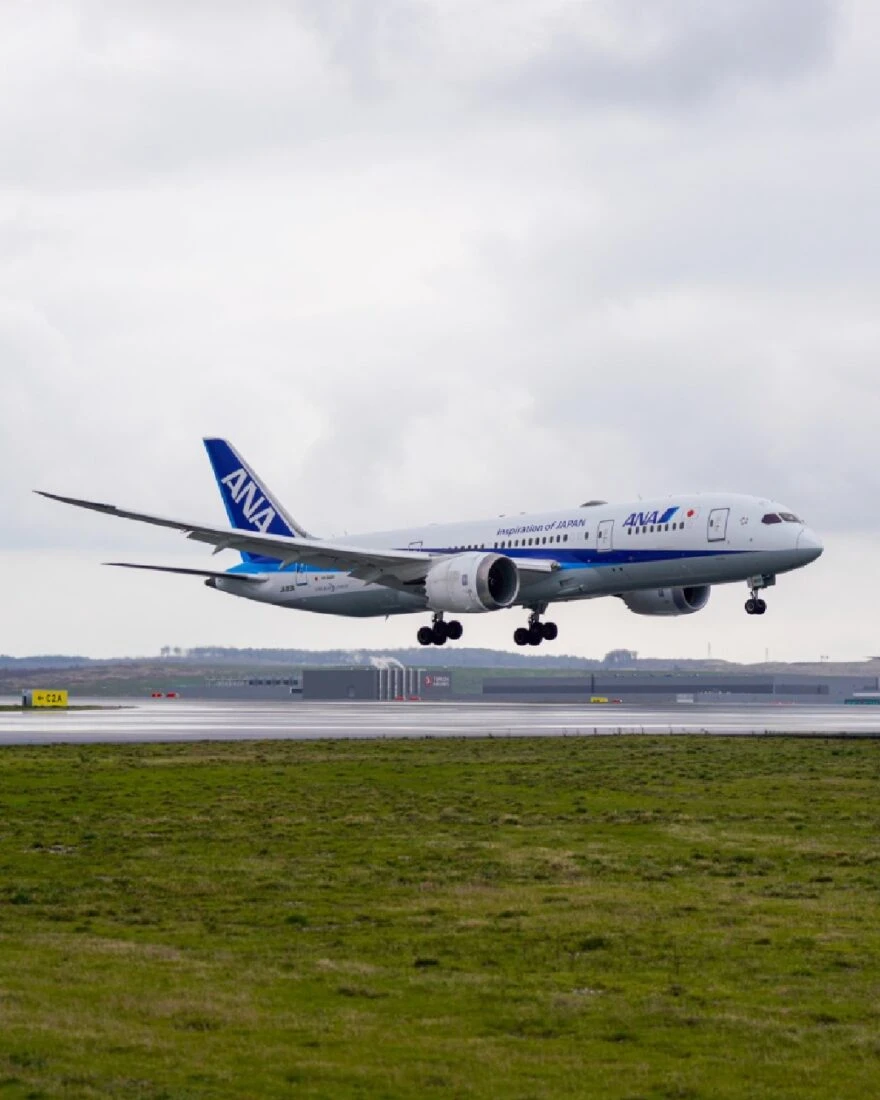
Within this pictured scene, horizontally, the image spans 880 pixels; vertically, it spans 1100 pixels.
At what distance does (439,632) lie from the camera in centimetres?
7681

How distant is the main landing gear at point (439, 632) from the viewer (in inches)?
3012

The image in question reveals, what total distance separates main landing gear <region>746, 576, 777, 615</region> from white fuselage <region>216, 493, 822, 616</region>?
0.38m

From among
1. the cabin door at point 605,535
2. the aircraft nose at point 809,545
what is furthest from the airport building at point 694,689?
the aircraft nose at point 809,545

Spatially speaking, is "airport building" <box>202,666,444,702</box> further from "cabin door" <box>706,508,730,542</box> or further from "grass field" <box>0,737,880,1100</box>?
"grass field" <box>0,737,880,1100</box>

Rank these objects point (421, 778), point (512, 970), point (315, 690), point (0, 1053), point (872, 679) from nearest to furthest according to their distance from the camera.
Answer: point (0, 1053), point (512, 970), point (421, 778), point (315, 690), point (872, 679)

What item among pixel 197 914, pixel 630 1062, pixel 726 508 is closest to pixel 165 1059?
pixel 630 1062

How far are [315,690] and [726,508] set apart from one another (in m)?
82.3

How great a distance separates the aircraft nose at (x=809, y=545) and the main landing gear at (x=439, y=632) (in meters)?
18.6

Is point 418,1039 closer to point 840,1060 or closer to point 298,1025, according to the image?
point 298,1025

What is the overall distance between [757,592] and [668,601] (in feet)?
34.5

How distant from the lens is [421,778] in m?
34.7

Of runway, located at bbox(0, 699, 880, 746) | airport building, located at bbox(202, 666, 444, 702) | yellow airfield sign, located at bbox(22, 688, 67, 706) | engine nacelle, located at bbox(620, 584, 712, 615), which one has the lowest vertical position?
runway, located at bbox(0, 699, 880, 746)

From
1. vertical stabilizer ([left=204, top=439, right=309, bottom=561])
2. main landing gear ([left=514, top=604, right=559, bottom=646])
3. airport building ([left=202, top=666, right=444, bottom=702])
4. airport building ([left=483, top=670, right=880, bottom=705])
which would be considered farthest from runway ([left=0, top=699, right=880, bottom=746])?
airport building ([left=483, top=670, right=880, bottom=705])

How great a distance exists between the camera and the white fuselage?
65.1 metres
